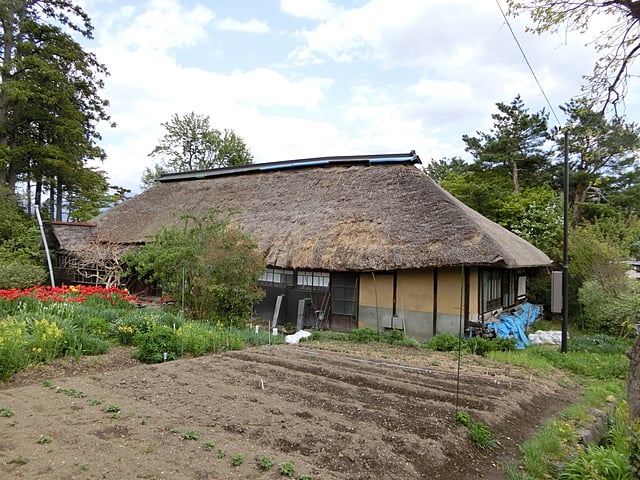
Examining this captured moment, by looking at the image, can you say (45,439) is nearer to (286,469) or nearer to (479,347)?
(286,469)

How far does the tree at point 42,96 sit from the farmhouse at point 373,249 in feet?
20.8

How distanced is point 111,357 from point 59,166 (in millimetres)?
17076

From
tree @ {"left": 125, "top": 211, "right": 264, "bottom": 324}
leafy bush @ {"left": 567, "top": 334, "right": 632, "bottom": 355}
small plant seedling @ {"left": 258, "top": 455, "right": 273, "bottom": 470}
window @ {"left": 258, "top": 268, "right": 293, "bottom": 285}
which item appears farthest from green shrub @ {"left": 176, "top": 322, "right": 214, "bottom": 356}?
leafy bush @ {"left": 567, "top": 334, "right": 632, "bottom": 355}

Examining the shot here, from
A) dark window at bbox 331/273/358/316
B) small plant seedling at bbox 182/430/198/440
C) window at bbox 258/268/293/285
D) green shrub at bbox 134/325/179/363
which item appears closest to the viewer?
small plant seedling at bbox 182/430/198/440

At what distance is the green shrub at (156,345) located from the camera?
579 centimetres

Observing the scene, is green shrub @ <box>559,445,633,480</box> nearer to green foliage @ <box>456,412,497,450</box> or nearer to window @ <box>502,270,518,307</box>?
green foliage @ <box>456,412,497,450</box>

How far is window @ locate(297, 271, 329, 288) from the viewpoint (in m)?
11.2

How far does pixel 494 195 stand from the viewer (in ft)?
62.2

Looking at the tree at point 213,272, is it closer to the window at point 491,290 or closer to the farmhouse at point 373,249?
the farmhouse at point 373,249

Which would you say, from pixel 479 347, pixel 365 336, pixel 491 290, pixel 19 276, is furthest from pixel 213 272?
pixel 491 290

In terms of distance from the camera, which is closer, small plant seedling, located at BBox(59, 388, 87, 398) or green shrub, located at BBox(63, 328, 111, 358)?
small plant seedling, located at BBox(59, 388, 87, 398)

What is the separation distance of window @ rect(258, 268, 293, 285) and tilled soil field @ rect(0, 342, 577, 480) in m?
5.83

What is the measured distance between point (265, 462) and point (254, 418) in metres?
0.84

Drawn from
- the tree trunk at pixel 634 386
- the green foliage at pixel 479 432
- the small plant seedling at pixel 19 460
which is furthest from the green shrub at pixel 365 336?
the small plant seedling at pixel 19 460
